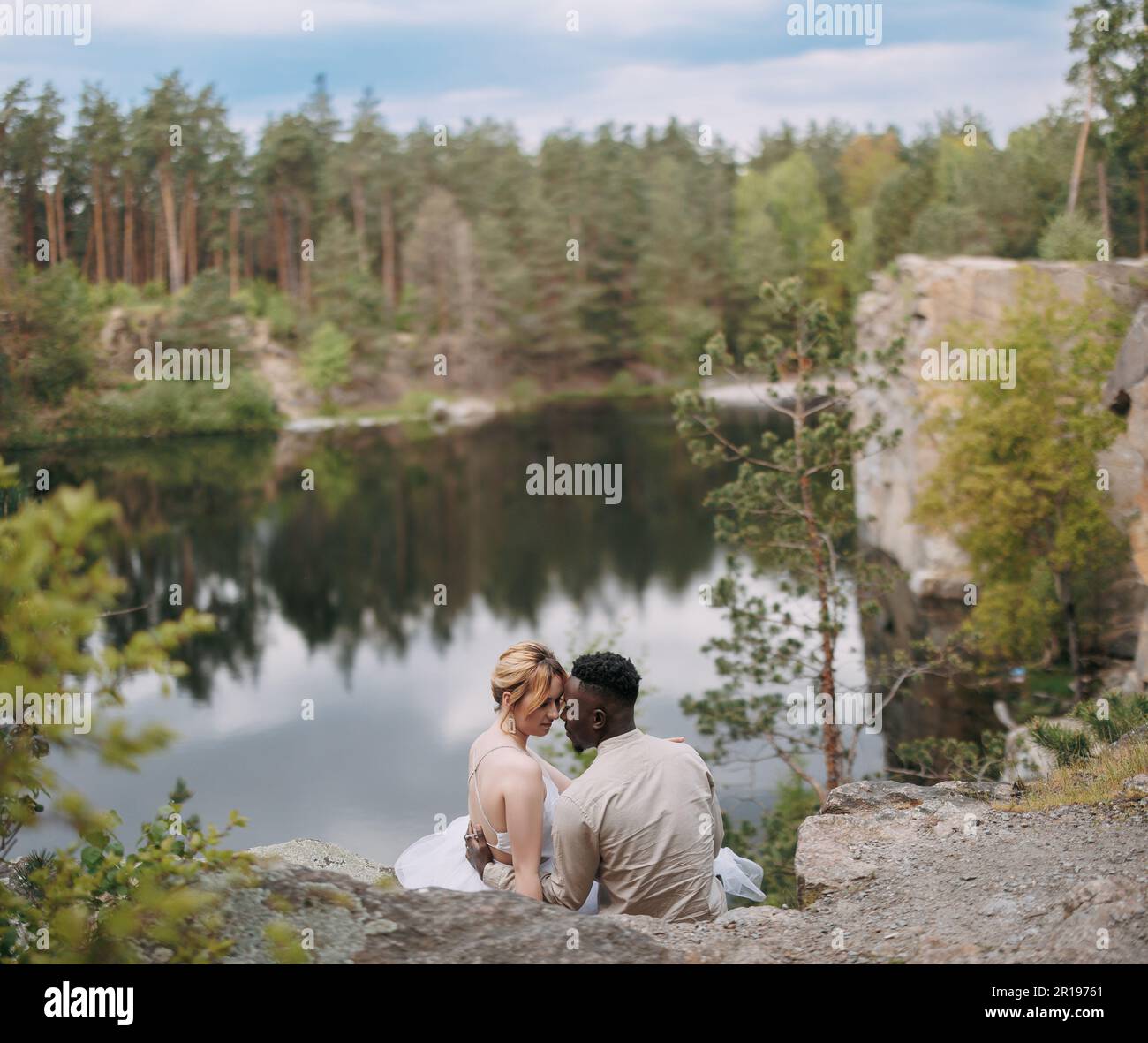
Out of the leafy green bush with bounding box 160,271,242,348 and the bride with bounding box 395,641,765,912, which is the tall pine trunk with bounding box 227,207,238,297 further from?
the bride with bounding box 395,641,765,912

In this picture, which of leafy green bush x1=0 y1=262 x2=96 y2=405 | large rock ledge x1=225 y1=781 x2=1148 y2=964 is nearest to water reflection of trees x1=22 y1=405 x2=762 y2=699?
leafy green bush x1=0 y1=262 x2=96 y2=405

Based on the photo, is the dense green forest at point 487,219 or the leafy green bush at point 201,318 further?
the leafy green bush at point 201,318

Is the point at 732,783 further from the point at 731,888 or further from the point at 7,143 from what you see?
the point at 7,143

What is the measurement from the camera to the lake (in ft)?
61.0

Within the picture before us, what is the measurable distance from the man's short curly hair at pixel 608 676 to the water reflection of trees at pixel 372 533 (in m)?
20.8

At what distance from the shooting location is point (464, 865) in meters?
4.85

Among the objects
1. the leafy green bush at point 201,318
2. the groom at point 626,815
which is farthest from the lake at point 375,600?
the groom at point 626,815

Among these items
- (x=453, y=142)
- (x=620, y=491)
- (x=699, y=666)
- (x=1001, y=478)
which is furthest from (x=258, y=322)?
(x=1001, y=478)

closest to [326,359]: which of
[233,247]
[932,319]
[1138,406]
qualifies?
[233,247]

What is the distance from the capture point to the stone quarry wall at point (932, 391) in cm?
2183

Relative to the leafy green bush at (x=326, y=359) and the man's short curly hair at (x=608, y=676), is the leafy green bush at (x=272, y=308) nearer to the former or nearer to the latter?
the leafy green bush at (x=326, y=359)

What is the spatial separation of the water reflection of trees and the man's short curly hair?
20.8m

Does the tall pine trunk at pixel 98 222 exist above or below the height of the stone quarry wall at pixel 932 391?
above
